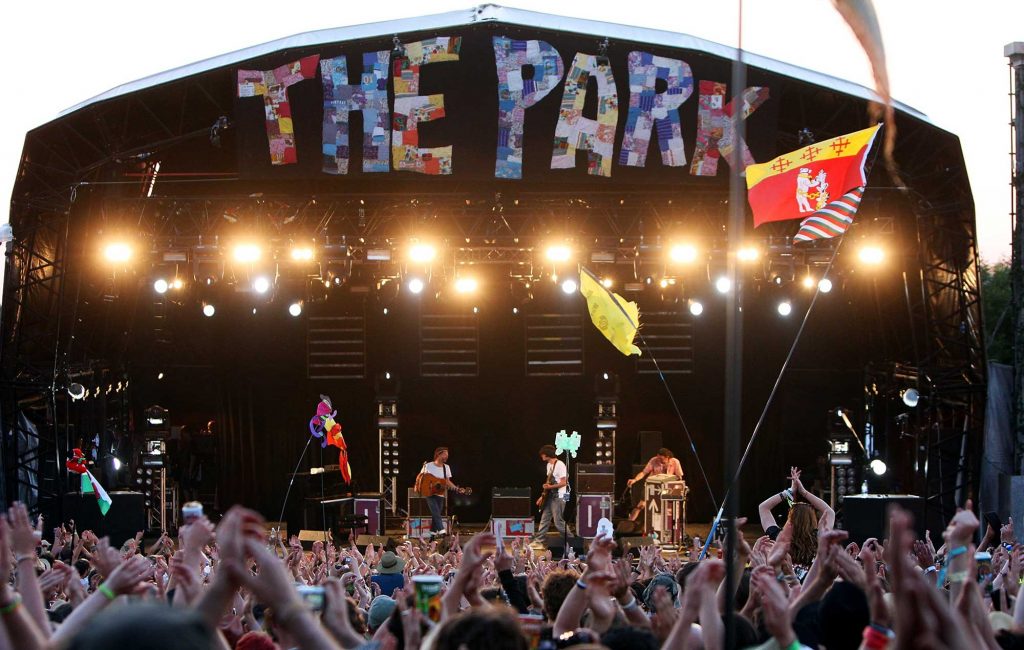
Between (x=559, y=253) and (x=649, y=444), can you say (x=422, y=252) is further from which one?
(x=649, y=444)

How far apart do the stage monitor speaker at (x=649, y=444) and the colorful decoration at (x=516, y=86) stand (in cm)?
688

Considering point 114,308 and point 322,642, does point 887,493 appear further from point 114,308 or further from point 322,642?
point 322,642

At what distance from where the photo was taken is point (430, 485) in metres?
19.8

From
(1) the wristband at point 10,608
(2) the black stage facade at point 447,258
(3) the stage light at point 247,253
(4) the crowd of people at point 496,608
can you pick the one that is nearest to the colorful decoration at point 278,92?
(2) the black stage facade at point 447,258

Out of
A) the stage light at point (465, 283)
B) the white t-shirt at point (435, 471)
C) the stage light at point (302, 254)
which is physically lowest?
the white t-shirt at point (435, 471)

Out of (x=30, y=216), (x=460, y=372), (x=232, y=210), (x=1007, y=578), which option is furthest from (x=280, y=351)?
(x=1007, y=578)

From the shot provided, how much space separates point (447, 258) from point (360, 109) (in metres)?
2.82

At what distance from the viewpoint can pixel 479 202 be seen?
58.6ft

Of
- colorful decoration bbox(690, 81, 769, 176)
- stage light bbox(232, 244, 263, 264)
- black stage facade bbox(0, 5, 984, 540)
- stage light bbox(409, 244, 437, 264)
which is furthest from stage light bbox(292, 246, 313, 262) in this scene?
colorful decoration bbox(690, 81, 769, 176)

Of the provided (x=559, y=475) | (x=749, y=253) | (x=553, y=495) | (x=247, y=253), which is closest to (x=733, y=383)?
(x=749, y=253)

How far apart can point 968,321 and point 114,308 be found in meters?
11.9

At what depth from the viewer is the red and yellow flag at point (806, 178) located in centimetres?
1167

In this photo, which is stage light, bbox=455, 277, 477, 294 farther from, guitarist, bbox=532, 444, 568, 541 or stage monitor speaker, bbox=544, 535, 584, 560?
stage monitor speaker, bbox=544, 535, 584, 560

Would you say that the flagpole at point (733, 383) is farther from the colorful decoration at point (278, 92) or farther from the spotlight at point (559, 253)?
the spotlight at point (559, 253)
